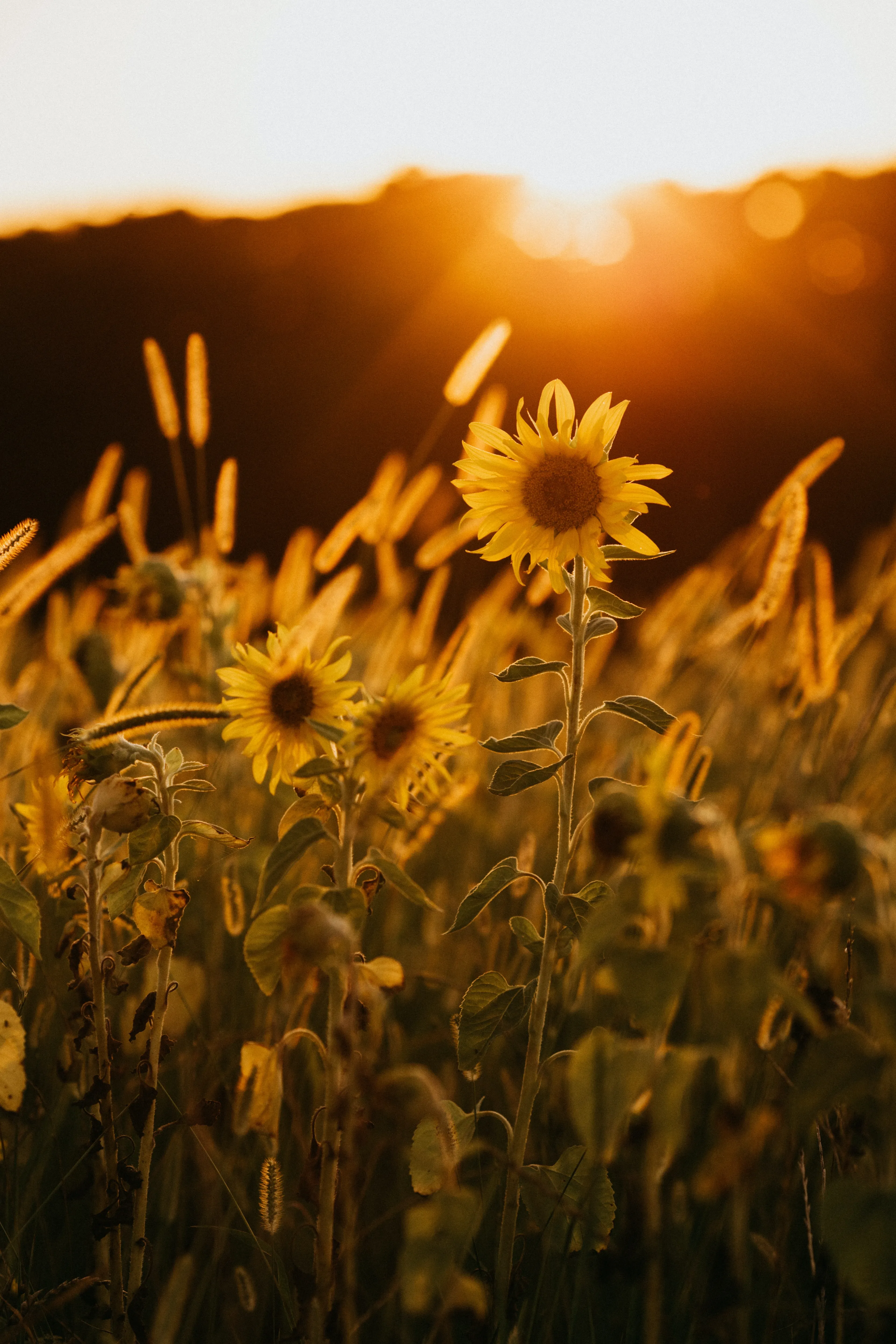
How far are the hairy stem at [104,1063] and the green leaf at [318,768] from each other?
0.23m

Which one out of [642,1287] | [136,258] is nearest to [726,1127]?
[642,1287]

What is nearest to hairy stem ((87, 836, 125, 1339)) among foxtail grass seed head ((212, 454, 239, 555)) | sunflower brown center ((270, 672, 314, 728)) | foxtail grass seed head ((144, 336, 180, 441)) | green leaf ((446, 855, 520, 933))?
sunflower brown center ((270, 672, 314, 728))

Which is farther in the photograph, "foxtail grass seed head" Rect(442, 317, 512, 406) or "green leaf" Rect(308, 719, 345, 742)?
"foxtail grass seed head" Rect(442, 317, 512, 406)

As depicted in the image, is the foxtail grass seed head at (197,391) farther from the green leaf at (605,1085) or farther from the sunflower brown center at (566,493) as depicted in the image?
the green leaf at (605,1085)

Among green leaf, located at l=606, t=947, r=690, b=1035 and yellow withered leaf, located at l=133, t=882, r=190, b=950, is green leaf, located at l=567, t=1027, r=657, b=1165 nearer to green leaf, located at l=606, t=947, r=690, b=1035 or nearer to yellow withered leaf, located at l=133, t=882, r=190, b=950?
green leaf, located at l=606, t=947, r=690, b=1035

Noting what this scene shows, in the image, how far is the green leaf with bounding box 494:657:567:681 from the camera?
963mm

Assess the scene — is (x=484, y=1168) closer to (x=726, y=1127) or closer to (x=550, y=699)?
(x=726, y=1127)

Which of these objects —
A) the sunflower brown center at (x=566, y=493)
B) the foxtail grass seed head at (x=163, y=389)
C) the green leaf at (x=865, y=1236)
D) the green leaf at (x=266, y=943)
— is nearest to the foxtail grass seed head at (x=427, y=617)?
the foxtail grass seed head at (x=163, y=389)

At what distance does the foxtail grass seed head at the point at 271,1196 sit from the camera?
875 mm

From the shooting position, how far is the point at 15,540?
3.33 feet

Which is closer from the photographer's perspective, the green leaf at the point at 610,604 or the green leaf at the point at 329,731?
the green leaf at the point at 329,731

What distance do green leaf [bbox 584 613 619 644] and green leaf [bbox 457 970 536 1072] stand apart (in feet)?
1.18

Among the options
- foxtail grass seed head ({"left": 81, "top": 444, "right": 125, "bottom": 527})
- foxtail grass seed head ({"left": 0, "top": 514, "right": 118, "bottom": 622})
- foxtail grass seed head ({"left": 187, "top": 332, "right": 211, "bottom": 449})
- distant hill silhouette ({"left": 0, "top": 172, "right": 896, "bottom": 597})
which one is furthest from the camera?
distant hill silhouette ({"left": 0, "top": 172, "right": 896, "bottom": 597})

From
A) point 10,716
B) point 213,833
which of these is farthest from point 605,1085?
point 10,716
